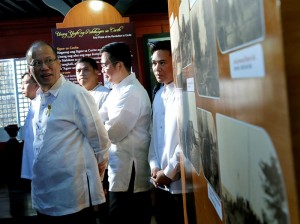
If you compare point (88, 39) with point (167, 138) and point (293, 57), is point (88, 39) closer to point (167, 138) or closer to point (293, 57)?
point (167, 138)

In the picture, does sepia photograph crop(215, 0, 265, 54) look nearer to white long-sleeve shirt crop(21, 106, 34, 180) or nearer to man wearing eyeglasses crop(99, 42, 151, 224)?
man wearing eyeglasses crop(99, 42, 151, 224)

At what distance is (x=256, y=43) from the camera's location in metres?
0.59

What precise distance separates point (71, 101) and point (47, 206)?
670mm

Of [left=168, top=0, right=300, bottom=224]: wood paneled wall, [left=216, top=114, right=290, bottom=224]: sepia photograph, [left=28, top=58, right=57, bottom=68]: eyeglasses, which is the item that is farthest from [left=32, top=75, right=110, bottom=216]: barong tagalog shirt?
[left=168, top=0, right=300, bottom=224]: wood paneled wall

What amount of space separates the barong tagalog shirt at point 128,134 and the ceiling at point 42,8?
419 centimetres

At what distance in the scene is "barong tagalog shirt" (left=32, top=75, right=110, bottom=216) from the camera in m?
2.26

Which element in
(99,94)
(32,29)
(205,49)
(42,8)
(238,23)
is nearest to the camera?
(238,23)

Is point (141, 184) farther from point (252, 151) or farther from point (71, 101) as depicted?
point (252, 151)

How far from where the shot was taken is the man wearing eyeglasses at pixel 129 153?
272cm

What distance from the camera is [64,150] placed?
89.0 inches

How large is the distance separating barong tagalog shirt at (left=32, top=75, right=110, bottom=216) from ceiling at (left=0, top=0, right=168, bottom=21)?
4628mm

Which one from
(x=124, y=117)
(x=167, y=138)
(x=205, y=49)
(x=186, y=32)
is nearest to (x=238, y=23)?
(x=205, y=49)

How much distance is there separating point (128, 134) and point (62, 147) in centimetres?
63

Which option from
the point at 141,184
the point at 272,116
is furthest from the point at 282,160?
the point at 141,184
